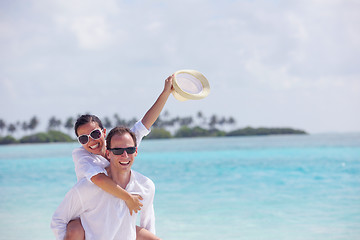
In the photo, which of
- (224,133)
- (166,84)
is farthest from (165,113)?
(166,84)

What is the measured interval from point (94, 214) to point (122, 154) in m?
0.34

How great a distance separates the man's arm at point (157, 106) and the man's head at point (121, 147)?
1.08 ft

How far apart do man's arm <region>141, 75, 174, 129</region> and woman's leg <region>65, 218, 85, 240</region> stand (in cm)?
70

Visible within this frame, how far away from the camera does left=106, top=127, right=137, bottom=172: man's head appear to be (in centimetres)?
224

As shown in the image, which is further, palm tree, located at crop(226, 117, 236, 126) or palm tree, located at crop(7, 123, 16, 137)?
palm tree, located at crop(226, 117, 236, 126)

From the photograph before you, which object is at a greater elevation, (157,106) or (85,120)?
(157,106)

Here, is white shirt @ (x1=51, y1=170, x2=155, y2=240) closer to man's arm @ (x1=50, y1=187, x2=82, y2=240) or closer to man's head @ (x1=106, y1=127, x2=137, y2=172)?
man's arm @ (x1=50, y1=187, x2=82, y2=240)

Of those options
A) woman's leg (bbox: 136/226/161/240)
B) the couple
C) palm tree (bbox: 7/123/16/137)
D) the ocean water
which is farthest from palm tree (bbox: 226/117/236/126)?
the couple

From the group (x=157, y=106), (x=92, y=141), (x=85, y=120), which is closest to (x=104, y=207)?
(x=92, y=141)

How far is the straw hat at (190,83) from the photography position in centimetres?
258

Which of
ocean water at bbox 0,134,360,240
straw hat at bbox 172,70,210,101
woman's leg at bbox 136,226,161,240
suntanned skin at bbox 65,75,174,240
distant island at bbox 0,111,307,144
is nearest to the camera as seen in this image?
suntanned skin at bbox 65,75,174,240

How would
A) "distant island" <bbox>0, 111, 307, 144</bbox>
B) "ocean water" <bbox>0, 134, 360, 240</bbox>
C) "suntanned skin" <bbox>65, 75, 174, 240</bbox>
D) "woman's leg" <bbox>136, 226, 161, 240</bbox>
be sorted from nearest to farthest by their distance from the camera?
"suntanned skin" <bbox>65, 75, 174, 240</bbox> → "woman's leg" <bbox>136, 226, 161, 240</bbox> → "ocean water" <bbox>0, 134, 360, 240</bbox> → "distant island" <bbox>0, 111, 307, 144</bbox>

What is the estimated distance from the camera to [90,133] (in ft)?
8.02

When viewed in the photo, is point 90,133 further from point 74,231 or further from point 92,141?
point 74,231
